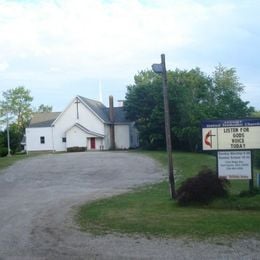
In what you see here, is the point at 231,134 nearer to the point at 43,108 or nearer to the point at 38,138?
the point at 38,138

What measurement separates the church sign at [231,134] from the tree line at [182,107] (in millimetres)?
34810

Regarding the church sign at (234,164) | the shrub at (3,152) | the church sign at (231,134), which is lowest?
the shrub at (3,152)

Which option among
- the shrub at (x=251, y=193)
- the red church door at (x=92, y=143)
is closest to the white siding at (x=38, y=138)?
the red church door at (x=92, y=143)

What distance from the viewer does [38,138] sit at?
7044 cm

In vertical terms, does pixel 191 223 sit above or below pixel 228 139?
below

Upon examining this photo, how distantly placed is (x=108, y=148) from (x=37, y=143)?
35.0 feet

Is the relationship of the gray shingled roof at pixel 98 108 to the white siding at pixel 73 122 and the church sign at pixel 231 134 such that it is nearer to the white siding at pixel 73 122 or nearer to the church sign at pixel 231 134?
the white siding at pixel 73 122

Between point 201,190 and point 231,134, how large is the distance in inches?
100.0

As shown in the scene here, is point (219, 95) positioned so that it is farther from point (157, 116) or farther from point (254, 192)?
point (254, 192)

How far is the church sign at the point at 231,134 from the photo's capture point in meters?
16.2

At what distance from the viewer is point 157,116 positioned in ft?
188

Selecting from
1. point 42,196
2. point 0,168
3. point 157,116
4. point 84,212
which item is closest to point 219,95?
point 157,116

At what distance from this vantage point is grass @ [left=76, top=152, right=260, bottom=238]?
10.9m

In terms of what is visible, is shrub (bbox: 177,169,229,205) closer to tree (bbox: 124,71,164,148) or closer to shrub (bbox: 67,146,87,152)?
tree (bbox: 124,71,164,148)
